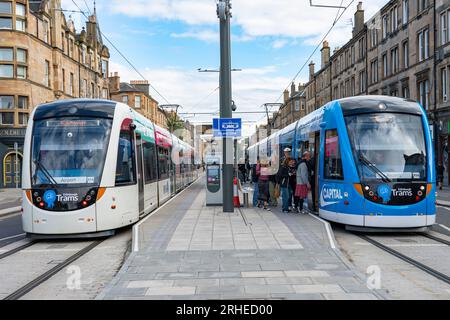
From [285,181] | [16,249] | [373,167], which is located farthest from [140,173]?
[373,167]

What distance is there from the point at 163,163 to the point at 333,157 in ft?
30.8

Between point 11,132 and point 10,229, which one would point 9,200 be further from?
point 10,229

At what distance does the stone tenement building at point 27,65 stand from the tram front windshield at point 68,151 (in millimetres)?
22863

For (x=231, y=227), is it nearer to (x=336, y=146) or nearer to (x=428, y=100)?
(x=336, y=146)

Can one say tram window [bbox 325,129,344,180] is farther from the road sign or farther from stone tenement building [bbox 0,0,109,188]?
stone tenement building [bbox 0,0,109,188]

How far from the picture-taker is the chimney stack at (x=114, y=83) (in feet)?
220

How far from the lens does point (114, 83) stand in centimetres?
6794

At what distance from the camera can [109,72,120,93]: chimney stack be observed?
67188 millimetres

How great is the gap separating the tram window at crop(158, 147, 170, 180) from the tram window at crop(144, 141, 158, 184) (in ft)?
4.79

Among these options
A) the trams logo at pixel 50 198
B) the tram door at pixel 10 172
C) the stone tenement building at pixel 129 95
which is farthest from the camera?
the stone tenement building at pixel 129 95

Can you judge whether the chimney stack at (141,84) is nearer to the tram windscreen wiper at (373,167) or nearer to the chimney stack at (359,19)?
the chimney stack at (359,19)

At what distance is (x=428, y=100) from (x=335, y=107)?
83.0 ft

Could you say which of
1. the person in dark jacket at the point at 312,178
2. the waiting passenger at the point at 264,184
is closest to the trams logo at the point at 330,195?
the person in dark jacket at the point at 312,178

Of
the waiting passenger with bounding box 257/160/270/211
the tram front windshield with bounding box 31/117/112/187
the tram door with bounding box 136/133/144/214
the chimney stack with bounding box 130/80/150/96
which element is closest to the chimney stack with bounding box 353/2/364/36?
the waiting passenger with bounding box 257/160/270/211
